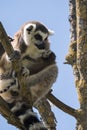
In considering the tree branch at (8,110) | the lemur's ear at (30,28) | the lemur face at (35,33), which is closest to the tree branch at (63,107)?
the tree branch at (8,110)

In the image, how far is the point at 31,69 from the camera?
5266mm

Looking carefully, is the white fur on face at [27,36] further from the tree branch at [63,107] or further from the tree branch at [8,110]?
the tree branch at [8,110]

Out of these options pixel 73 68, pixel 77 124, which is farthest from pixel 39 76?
pixel 77 124

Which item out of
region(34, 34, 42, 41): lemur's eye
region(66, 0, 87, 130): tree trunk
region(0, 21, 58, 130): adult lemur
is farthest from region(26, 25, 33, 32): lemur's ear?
region(66, 0, 87, 130): tree trunk

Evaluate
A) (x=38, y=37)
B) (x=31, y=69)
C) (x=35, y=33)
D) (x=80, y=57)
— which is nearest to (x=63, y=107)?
(x=80, y=57)

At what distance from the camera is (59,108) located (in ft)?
14.1

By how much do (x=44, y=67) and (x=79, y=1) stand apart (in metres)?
1.30

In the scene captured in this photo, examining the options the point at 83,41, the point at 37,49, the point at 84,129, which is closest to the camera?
the point at 84,129

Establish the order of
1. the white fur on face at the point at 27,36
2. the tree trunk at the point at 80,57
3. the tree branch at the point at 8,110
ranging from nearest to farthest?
the tree branch at the point at 8,110
the tree trunk at the point at 80,57
the white fur on face at the point at 27,36

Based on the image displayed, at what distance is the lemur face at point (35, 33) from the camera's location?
5.70 metres

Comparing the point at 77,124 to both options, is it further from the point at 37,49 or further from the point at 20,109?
the point at 37,49

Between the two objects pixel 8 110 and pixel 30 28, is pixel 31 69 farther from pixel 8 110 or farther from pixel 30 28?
pixel 8 110

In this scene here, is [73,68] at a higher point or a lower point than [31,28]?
lower

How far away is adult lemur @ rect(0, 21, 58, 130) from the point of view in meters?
4.50
